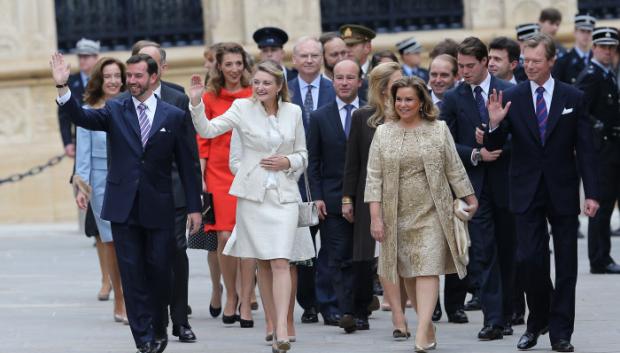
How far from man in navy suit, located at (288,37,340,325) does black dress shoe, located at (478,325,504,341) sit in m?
→ 1.41

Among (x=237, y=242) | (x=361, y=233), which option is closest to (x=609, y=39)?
(x=361, y=233)

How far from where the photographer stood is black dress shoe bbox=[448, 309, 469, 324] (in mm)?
12586

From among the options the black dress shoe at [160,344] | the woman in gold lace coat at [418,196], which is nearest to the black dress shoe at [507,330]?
Answer: the woman in gold lace coat at [418,196]

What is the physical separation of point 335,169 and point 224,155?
3.23 feet

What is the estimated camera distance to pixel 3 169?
22.7 metres

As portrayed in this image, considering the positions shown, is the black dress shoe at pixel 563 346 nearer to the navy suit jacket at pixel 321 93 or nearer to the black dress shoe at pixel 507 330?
the black dress shoe at pixel 507 330

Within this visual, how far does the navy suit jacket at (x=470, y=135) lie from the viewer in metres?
11.8

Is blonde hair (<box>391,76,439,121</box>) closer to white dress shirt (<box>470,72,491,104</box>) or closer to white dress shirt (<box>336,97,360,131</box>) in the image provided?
white dress shirt (<box>470,72,491,104</box>)

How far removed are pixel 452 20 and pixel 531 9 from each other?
1.07 meters

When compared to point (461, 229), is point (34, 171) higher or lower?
lower

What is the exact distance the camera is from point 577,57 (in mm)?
17578

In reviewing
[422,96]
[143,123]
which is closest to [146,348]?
[143,123]

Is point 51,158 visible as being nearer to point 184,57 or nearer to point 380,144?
point 184,57

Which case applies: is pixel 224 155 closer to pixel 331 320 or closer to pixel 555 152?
pixel 331 320
